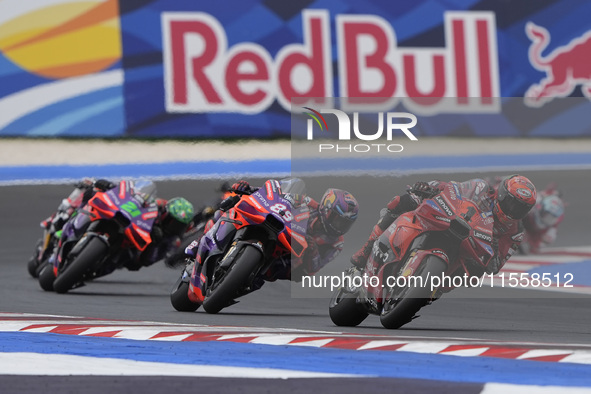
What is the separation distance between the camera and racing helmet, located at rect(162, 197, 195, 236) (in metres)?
12.6

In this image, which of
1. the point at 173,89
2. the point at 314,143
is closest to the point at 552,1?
the point at 173,89

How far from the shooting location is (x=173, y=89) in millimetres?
21266

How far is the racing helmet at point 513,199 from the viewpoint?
27.9 ft

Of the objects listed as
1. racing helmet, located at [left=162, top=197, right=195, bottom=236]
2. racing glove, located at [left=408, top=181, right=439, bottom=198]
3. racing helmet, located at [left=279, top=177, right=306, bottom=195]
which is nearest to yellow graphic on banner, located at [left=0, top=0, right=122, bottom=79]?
racing helmet, located at [left=162, top=197, right=195, bottom=236]

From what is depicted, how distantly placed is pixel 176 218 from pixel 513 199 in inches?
Answer: 191

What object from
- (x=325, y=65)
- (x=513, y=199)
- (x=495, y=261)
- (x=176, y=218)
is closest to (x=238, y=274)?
(x=495, y=261)

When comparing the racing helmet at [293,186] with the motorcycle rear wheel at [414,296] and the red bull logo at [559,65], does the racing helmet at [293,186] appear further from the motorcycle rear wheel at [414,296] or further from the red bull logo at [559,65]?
the red bull logo at [559,65]

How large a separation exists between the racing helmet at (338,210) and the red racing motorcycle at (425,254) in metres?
0.53

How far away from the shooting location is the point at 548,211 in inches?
618

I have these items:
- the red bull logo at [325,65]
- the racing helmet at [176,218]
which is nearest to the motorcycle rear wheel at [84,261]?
the racing helmet at [176,218]

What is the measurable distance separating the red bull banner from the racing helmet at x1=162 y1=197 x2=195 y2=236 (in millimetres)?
7226

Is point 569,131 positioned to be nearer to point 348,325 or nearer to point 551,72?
point 551,72

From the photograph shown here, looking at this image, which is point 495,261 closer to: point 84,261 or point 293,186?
point 293,186

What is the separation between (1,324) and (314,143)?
2.59 m
